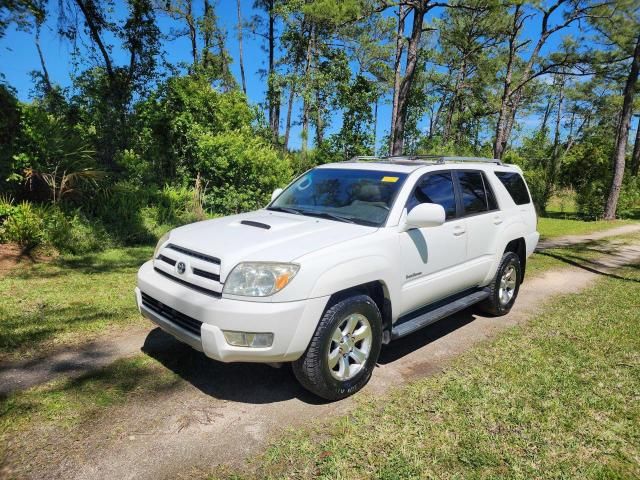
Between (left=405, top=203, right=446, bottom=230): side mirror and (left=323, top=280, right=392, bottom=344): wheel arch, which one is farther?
(left=405, top=203, right=446, bottom=230): side mirror

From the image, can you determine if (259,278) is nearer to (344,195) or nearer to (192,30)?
(344,195)

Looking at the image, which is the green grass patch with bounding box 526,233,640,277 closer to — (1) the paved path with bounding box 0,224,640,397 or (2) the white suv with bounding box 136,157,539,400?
(2) the white suv with bounding box 136,157,539,400

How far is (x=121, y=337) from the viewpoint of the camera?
4.61 metres

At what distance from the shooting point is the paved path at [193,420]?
2.74 meters

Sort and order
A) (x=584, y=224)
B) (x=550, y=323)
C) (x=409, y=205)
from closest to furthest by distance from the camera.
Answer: (x=409, y=205) < (x=550, y=323) < (x=584, y=224)

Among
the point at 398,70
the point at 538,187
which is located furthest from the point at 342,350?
the point at 538,187

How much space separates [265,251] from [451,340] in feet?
8.79

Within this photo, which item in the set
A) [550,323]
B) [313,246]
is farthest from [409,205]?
[550,323]

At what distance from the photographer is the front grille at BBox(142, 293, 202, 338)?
3.26m

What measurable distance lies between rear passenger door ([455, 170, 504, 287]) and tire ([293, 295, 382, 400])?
167 cm

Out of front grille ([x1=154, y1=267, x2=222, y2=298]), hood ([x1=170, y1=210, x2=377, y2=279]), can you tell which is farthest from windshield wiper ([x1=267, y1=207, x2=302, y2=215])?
front grille ([x1=154, y1=267, x2=222, y2=298])

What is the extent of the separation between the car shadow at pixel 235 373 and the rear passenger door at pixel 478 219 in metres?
1.02

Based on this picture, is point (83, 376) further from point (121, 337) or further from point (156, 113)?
point (156, 113)

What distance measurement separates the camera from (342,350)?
3.49m
